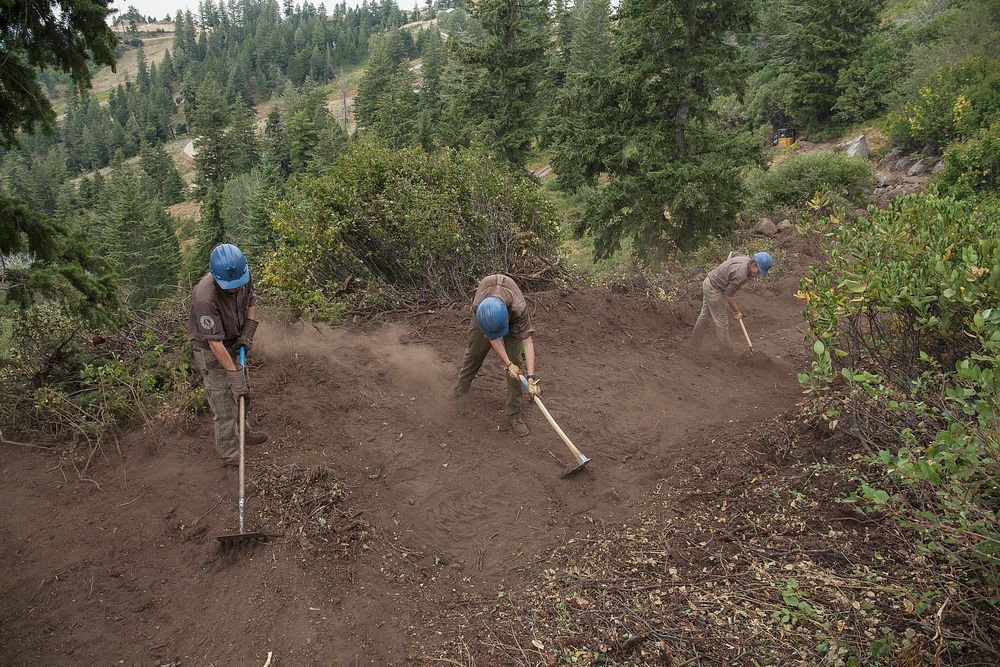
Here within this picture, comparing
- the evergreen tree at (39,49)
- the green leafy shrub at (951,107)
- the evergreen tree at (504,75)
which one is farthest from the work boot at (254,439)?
the green leafy shrub at (951,107)

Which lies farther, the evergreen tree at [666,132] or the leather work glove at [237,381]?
the evergreen tree at [666,132]

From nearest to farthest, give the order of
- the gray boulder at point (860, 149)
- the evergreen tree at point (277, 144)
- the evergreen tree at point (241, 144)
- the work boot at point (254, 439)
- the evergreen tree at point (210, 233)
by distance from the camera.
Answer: the work boot at point (254, 439) < the gray boulder at point (860, 149) < the evergreen tree at point (210, 233) < the evergreen tree at point (277, 144) < the evergreen tree at point (241, 144)

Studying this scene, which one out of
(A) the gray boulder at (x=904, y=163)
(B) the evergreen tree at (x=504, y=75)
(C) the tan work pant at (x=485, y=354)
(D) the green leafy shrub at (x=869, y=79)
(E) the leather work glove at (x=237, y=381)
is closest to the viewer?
(E) the leather work glove at (x=237, y=381)

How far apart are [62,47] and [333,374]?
4025mm

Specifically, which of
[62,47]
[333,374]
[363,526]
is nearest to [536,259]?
[333,374]

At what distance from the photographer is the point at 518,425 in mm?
6480

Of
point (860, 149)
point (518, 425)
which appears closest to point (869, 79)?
point (860, 149)

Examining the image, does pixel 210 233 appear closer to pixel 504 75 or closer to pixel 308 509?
pixel 504 75

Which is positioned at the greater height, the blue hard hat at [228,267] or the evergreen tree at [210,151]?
the blue hard hat at [228,267]

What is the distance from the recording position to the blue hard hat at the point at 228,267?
509cm

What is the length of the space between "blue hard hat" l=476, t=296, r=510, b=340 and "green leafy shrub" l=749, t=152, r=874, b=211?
15.2 meters

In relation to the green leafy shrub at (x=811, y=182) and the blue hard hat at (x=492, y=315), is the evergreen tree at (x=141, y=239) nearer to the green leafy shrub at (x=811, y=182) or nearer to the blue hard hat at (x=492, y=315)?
the green leafy shrub at (x=811, y=182)

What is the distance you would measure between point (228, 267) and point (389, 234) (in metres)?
4.16

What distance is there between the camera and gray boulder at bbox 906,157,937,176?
20.6m
